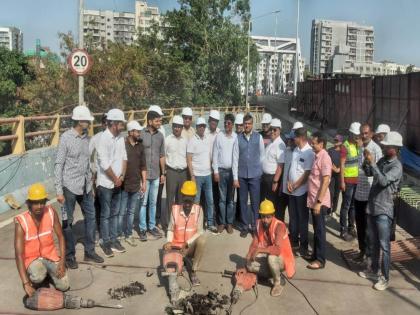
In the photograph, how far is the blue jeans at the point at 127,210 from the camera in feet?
20.0

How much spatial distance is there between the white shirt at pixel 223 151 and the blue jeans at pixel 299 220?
4.17ft

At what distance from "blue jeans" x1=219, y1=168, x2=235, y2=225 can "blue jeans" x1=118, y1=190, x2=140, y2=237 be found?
4.63ft

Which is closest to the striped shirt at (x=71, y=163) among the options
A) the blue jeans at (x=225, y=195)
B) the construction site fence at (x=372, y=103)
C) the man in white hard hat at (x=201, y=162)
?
the man in white hard hat at (x=201, y=162)

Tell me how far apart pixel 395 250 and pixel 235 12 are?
46684mm

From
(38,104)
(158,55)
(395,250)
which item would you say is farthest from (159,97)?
(395,250)

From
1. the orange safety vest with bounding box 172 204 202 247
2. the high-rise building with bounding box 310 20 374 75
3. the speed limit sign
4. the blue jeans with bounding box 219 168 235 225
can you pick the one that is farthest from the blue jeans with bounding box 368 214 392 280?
the high-rise building with bounding box 310 20 374 75

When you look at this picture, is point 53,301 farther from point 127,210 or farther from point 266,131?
point 266,131

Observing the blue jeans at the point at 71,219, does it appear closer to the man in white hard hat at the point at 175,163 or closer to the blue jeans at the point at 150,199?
the blue jeans at the point at 150,199

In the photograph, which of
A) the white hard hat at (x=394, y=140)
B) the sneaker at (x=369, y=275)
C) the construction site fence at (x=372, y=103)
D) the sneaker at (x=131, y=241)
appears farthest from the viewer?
the construction site fence at (x=372, y=103)

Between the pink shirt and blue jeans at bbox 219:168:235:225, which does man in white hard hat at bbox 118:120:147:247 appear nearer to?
blue jeans at bbox 219:168:235:225

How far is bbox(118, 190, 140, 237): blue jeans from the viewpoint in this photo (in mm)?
6090

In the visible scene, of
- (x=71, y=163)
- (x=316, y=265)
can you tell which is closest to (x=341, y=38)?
(x=316, y=265)

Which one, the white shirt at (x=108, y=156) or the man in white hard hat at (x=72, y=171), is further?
the white shirt at (x=108, y=156)

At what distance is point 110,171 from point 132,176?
440 millimetres
